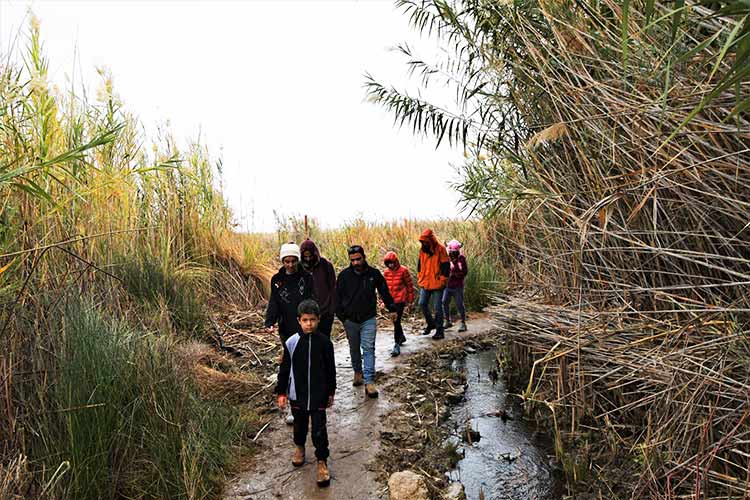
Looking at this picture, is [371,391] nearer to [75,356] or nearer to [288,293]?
[288,293]

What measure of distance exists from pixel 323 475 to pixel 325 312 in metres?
2.05

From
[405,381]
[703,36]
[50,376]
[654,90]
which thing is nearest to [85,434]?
[50,376]

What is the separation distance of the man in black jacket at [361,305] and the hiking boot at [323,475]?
69.9 inches

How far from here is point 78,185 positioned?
4461mm

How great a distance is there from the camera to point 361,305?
18.9ft

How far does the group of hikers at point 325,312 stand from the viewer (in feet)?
13.4

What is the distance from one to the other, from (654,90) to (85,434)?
14.4ft

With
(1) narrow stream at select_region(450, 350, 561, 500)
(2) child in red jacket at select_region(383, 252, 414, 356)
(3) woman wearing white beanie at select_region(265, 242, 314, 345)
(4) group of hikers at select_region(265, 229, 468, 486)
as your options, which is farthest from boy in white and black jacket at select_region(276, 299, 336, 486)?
(2) child in red jacket at select_region(383, 252, 414, 356)

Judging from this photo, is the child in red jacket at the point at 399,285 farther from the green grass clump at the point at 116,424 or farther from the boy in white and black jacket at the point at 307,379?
the green grass clump at the point at 116,424

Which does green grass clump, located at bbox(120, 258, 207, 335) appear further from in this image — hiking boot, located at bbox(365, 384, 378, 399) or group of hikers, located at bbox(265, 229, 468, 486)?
hiking boot, located at bbox(365, 384, 378, 399)

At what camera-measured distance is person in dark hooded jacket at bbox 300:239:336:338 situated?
5.52 m

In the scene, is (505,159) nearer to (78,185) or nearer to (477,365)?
(477,365)

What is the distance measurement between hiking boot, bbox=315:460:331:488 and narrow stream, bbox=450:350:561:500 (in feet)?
3.39

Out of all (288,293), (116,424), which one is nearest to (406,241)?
(288,293)
